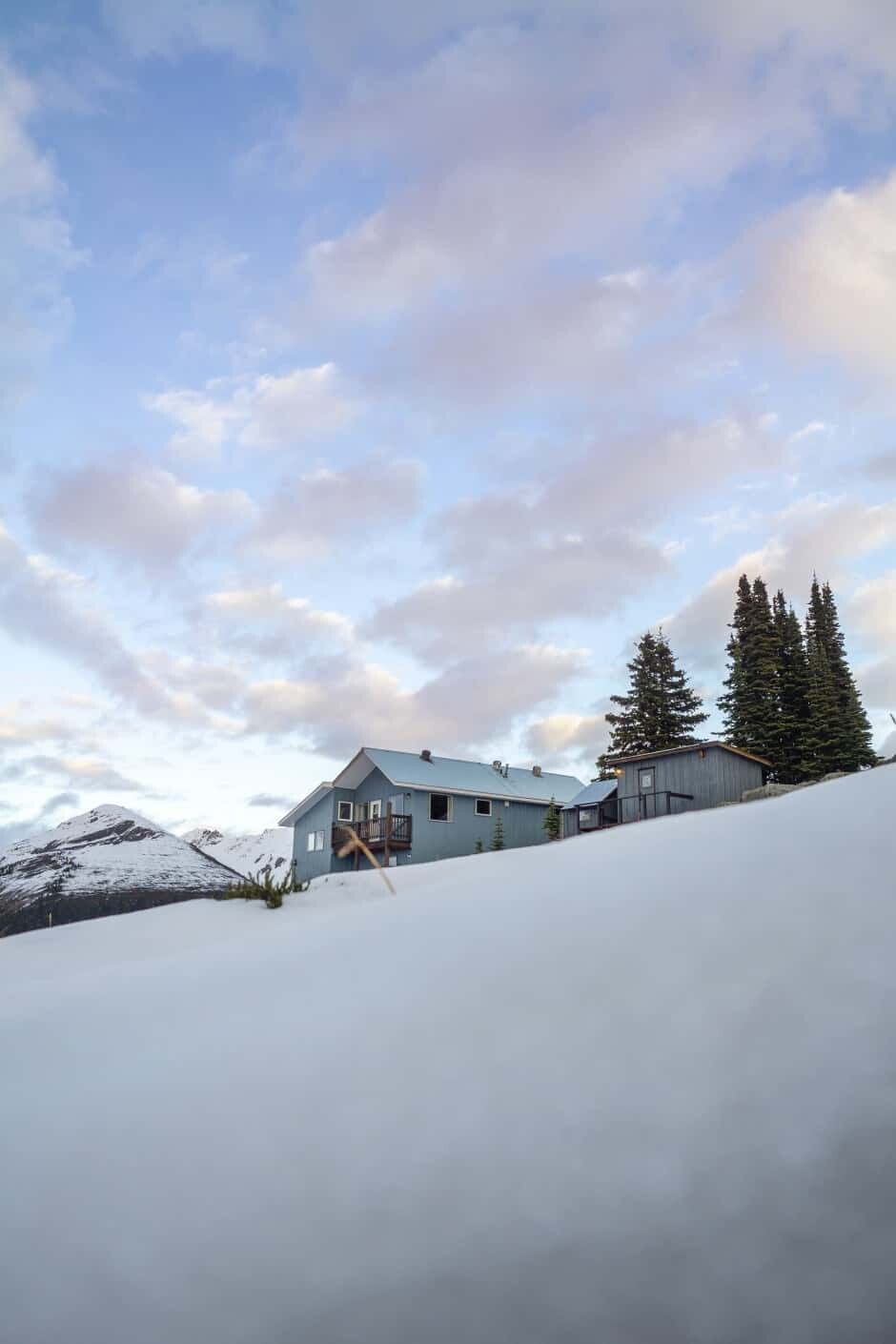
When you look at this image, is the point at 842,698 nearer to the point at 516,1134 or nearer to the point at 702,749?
the point at 702,749

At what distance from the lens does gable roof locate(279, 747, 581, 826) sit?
28531 mm

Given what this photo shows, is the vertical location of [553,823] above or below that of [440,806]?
below

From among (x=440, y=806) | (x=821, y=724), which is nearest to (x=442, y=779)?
(x=440, y=806)

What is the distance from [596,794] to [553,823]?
11.1 feet

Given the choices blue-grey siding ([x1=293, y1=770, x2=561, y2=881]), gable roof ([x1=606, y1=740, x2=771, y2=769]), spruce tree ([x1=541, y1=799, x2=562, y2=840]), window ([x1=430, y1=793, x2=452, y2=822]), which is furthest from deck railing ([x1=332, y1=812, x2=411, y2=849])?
gable roof ([x1=606, y1=740, x2=771, y2=769])

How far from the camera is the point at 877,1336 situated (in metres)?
A: 1.52

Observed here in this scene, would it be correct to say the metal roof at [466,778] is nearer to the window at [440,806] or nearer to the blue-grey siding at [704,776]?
the window at [440,806]

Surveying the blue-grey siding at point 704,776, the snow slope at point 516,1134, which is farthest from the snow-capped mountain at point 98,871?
the blue-grey siding at point 704,776

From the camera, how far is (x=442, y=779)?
29.1m

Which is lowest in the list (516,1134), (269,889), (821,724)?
(516,1134)

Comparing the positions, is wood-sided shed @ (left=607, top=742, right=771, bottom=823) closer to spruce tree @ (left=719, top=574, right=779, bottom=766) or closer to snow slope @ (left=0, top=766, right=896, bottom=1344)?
spruce tree @ (left=719, top=574, right=779, bottom=766)

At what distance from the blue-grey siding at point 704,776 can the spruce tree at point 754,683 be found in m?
6.24

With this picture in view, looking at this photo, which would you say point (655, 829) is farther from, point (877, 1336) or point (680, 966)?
point (877, 1336)

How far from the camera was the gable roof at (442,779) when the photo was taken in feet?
93.6
